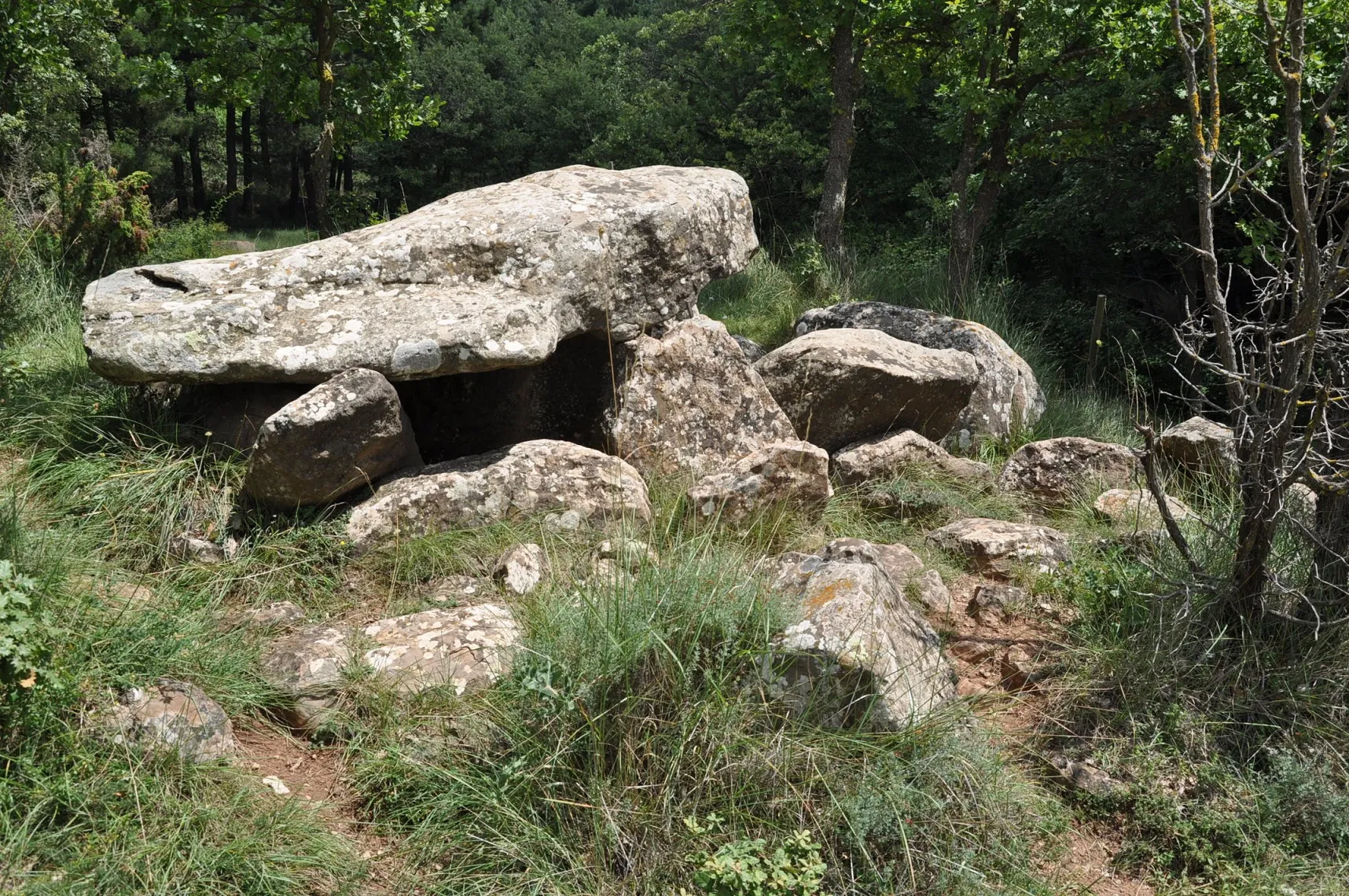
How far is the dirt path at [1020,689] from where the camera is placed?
11.0ft

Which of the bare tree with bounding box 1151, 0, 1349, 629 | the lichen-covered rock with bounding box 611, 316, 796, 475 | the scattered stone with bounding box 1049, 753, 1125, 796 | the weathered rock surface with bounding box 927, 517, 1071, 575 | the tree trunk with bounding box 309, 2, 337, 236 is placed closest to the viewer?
the bare tree with bounding box 1151, 0, 1349, 629

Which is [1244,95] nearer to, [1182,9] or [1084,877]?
[1182,9]

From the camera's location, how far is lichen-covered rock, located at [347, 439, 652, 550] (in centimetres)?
489

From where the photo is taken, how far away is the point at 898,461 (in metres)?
6.23

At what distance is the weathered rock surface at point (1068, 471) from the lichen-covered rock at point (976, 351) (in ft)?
3.03

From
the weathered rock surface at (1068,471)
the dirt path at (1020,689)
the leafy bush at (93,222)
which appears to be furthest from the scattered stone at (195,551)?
the leafy bush at (93,222)

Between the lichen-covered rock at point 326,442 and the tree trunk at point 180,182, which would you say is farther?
the tree trunk at point 180,182

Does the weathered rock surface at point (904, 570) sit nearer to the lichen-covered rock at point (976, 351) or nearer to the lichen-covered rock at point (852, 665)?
the lichen-covered rock at point (852, 665)

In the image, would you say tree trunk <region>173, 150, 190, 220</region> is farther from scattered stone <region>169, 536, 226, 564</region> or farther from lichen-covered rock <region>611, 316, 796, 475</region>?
scattered stone <region>169, 536, 226, 564</region>

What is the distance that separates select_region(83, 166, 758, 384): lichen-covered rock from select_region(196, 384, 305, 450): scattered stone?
0.62 feet

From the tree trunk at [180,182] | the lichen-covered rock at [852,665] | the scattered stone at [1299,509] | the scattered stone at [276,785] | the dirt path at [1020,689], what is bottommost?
the tree trunk at [180,182]

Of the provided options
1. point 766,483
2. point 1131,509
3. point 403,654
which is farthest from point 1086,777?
point 403,654

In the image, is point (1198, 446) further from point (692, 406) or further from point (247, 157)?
point (247, 157)

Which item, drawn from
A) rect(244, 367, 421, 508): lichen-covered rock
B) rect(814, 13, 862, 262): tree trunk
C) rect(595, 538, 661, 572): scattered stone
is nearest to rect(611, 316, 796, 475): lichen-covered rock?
rect(244, 367, 421, 508): lichen-covered rock
